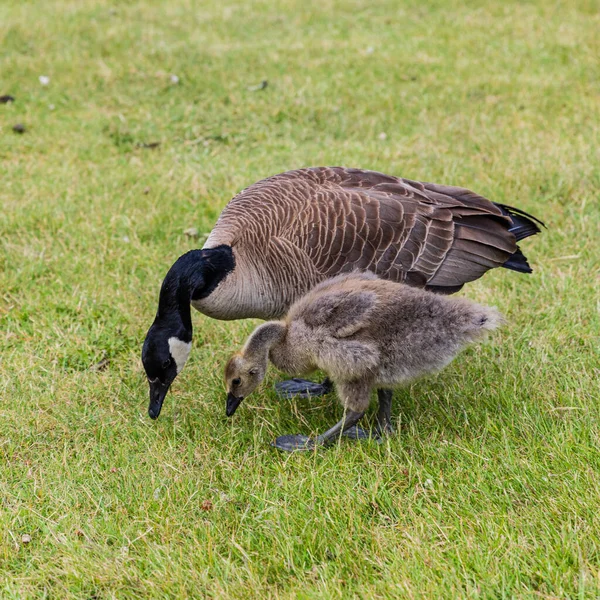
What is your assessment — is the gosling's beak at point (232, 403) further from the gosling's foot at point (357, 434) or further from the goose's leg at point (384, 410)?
the goose's leg at point (384, 410)

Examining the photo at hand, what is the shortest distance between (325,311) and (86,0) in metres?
9.80

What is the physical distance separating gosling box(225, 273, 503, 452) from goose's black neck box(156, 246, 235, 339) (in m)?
0.40

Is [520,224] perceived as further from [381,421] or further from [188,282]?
[188,282]

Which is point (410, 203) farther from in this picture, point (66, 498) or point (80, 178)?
point (80, 178)

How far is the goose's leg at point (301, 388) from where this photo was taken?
4727mm

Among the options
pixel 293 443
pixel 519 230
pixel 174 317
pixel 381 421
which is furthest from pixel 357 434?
pixel 519 230

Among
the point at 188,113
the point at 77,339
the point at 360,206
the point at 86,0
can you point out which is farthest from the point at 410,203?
the point at 86,0

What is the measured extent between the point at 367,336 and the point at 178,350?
1.09 metres

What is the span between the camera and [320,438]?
4.10 meters

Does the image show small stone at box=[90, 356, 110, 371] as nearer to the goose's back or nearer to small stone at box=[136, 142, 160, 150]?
the goose's back

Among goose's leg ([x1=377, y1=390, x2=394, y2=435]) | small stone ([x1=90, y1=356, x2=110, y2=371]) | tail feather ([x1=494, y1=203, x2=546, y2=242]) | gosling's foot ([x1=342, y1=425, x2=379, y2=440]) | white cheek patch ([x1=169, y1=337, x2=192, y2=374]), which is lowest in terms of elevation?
small stone ([x1=90, y1=356, x2=110, y2=371])

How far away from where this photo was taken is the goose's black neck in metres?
4.13

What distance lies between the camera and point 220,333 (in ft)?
17.7

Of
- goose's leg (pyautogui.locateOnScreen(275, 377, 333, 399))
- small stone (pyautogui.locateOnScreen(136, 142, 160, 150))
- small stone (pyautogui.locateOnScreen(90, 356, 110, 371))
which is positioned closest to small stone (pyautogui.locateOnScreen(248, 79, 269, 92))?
small stone (pyautogui.locateOnScreen(136, 142, 160, 150))
